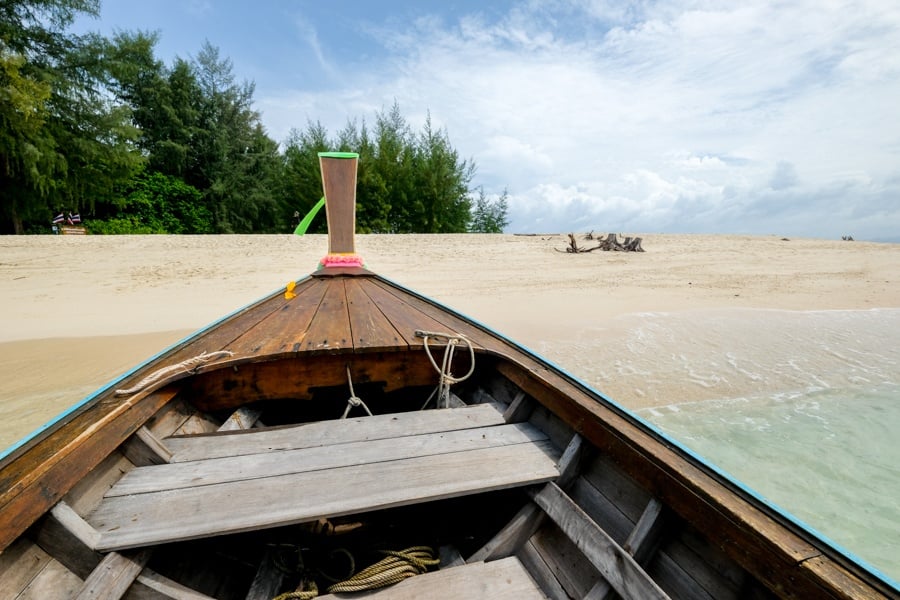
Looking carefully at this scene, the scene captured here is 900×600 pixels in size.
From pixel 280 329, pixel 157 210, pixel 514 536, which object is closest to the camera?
pixel 514 536

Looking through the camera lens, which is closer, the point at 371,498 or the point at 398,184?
the point at 371,498

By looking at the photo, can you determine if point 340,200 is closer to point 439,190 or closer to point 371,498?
point 371,498

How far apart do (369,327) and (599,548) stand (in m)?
1.46

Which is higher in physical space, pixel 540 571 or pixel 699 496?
pixel 699 496

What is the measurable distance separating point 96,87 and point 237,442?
17.8m

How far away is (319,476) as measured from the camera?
130cm

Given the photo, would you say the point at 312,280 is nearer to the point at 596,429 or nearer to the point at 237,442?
the point at 237,442

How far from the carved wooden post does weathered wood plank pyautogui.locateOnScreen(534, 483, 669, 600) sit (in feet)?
9.07

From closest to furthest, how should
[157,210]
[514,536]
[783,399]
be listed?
[514,536] → [783,399] → [157,210]

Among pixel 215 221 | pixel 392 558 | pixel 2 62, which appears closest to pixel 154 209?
pixel 215 221

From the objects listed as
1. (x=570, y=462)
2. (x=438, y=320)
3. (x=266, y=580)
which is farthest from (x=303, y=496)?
(x=438, y=320)

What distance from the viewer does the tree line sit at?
40.0ft

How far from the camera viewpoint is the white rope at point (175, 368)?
1457 mm

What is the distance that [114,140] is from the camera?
13852 millimetres
